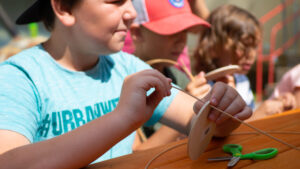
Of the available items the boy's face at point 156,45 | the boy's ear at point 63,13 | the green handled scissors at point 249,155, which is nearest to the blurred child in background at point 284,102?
the boy's face at point 156,45

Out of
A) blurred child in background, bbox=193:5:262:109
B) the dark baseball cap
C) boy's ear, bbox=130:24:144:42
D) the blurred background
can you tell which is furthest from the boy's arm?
the blurred background

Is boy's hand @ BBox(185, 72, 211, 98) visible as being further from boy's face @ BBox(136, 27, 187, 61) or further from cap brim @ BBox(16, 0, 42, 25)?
cap brim @ BBox(16, 0, 42, 25)

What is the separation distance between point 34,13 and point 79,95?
0.30m

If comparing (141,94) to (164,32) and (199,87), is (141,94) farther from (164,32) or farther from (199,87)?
(164,32)

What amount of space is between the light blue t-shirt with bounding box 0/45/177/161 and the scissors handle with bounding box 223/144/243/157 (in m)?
0.34

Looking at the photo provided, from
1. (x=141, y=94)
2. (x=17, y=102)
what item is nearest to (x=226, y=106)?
(x=141, y=94)

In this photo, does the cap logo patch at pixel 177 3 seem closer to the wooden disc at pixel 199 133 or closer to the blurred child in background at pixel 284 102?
the blurred child in background at pixel 284 102

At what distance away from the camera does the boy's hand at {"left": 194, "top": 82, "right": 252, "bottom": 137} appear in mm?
706

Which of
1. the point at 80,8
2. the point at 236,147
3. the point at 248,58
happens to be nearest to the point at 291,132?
the point at 236,147

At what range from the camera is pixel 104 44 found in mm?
859

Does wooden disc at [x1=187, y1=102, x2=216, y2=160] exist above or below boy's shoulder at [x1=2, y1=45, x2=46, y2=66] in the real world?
below

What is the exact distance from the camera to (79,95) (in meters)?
0.88

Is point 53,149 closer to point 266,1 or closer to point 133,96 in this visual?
point 133,96

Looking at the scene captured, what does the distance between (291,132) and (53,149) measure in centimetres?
57
